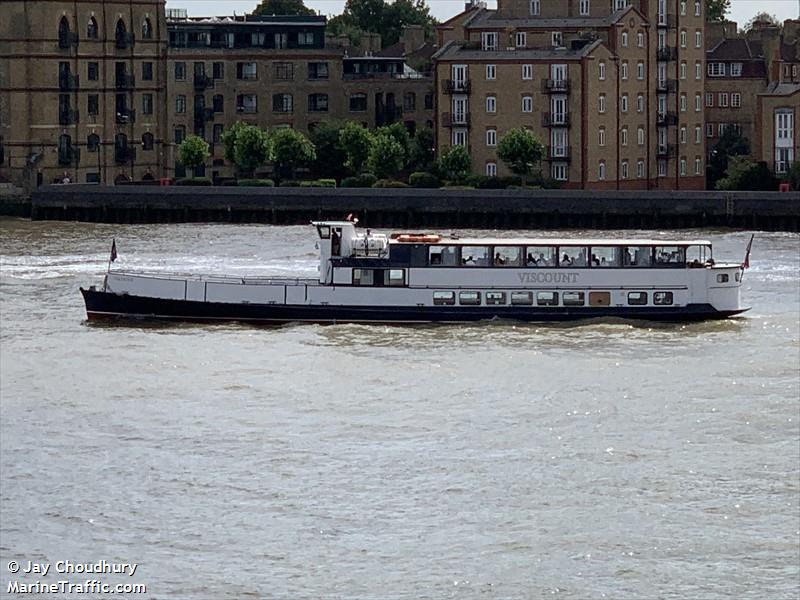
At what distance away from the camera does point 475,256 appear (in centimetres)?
6794

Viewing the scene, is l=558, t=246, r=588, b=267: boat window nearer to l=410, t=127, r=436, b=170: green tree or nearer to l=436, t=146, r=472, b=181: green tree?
l=436, t=146, r=472, b=181: green tree

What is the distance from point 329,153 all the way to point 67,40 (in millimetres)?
13435

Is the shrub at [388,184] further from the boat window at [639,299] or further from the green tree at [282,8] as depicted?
the green tree at [282,8]

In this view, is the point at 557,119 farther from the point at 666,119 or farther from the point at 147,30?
the point at 147,30

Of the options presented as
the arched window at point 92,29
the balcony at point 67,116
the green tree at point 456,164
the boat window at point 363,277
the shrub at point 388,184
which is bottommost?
the boat window at point 363,277

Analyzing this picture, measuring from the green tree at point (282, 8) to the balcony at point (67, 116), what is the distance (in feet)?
149

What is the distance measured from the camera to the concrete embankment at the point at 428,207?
3789 inches

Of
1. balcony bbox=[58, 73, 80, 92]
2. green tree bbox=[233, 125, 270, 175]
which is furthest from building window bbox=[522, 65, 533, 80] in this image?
balcony bbox=[58, 73, 80, 92]

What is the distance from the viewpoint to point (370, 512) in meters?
42.9

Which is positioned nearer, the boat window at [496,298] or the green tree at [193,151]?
the boat window at [496,298]

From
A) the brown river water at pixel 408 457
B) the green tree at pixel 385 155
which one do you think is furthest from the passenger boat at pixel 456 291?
the green tree at pixel 385 155

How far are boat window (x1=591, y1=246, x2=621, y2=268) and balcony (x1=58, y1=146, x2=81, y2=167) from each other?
158 ft

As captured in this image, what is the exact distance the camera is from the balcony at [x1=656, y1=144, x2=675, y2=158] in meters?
110

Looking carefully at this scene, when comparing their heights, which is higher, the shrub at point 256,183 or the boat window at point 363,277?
the shrub at point 256,183
